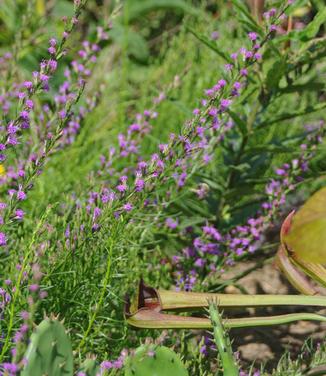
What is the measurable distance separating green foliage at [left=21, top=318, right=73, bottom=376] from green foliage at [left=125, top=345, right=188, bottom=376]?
246 millimetres

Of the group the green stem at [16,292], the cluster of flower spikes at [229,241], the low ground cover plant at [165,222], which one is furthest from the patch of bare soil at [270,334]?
the green stem at [16,292]

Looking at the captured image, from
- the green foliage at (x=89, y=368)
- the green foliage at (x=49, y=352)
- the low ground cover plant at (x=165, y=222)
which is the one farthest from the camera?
the low ground cover plant at (x=165, y=222)

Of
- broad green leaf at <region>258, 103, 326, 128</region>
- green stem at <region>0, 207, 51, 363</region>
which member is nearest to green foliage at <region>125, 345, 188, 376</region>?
green stem at <region>0, 207, 51, 363</region>

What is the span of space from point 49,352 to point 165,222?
43.2 inches

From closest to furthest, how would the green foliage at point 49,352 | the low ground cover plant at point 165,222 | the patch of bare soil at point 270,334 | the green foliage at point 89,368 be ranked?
the green foliage at point 49,352, the green foliage at point 89,368, the low ground cover plant at point 165,222, the patch of bare soil at point 270,334

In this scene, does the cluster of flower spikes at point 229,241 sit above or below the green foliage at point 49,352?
above

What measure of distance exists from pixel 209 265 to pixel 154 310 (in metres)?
0.53

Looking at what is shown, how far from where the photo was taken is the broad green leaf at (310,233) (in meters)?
1.82

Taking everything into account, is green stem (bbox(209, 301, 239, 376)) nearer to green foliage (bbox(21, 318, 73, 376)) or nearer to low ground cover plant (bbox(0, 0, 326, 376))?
low ground cover plant (bbox(0, 0, 326, 376))

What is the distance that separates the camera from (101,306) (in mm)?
1950

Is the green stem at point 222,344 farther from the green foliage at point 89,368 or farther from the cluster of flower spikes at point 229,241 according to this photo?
the cluster of flower spikes at point 229,241

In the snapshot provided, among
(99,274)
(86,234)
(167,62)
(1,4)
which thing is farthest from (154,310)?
(1,4)

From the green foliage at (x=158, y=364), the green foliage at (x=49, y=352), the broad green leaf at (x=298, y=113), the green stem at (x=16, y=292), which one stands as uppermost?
the broad green leaf at (x=298, y=113)

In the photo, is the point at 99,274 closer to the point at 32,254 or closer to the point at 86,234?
the point at 86,234
